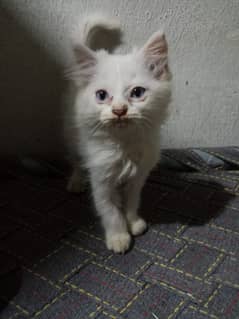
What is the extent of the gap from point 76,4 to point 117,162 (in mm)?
660

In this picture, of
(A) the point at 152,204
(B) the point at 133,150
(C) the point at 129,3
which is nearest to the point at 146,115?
(B) the point at 133,150

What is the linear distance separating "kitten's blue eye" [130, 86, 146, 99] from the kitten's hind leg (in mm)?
516

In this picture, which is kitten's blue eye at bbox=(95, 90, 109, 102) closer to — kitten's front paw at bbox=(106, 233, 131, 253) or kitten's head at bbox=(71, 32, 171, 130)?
kitten's head at bbox=(71, 32, 171, 130)

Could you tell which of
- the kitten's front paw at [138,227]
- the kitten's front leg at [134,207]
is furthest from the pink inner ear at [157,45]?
the kitten's front paw at [138,227]

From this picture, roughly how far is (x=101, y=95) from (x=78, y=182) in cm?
49

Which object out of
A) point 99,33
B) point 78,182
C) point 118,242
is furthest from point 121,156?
point 99,33

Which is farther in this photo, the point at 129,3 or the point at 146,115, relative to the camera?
the point at 129,3

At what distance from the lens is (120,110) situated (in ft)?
2.63

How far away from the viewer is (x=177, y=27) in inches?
51.3

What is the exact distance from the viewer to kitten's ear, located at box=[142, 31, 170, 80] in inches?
35.3

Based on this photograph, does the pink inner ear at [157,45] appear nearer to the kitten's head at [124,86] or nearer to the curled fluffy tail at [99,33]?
the kitten's head at [124,86]

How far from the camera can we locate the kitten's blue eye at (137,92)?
0.86 meters

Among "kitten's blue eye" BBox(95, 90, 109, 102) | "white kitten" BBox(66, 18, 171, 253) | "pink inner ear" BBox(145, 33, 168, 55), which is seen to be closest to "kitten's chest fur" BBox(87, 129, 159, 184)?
"white kitten" BBox(66, 18, 171, 253)

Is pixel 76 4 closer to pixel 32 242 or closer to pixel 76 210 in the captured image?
pixel 76 210
